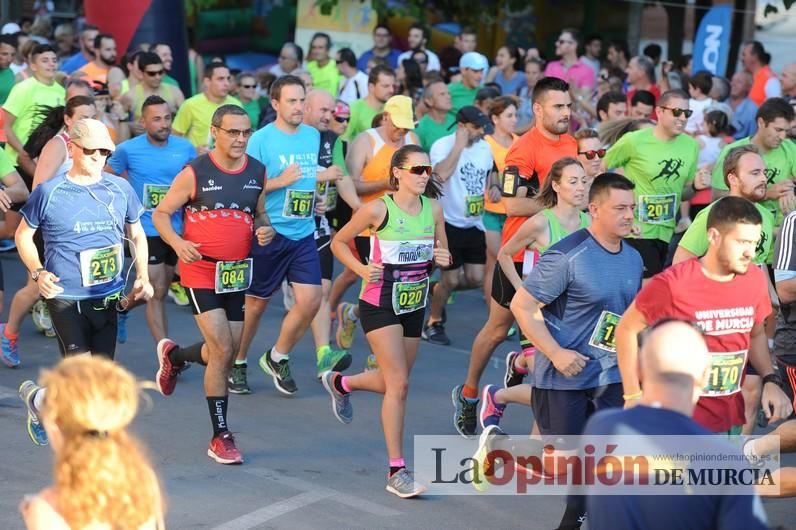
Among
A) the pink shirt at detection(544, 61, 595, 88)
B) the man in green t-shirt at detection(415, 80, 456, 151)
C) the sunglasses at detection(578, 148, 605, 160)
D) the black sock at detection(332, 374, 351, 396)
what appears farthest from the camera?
the pink shirt at detection(544, 61, 595, 88)

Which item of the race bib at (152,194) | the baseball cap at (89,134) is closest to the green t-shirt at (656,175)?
the race bib at (152,194)

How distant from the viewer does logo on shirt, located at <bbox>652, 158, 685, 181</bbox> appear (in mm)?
8758

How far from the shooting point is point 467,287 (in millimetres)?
9953

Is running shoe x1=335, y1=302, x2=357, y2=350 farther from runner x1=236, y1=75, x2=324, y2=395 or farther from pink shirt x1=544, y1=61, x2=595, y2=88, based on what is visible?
pink shirt x1=544, y1=61, x2=595, y2=88

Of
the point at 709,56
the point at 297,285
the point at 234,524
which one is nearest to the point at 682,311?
the point at 234,524

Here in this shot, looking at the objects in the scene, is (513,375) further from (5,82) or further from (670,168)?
(5,82)

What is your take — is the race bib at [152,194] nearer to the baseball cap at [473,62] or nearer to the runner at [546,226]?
the runner at [546,226]

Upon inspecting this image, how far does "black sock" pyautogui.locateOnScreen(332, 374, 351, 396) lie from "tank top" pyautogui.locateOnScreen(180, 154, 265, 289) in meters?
0.84

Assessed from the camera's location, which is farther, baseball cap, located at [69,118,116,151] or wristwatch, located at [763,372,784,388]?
baseball cap, located at [69,118,116,151]

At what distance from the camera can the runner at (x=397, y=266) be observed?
21.5 feet

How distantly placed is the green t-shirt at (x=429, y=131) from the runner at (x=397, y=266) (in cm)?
356

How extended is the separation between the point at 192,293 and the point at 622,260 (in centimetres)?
245

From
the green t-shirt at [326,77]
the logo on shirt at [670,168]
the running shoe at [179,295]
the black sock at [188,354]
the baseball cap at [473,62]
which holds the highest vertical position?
the baseball cap at [473,62]

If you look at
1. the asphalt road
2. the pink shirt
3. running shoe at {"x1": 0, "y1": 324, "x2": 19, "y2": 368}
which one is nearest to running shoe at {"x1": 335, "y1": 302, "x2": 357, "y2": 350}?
the asphalt road
